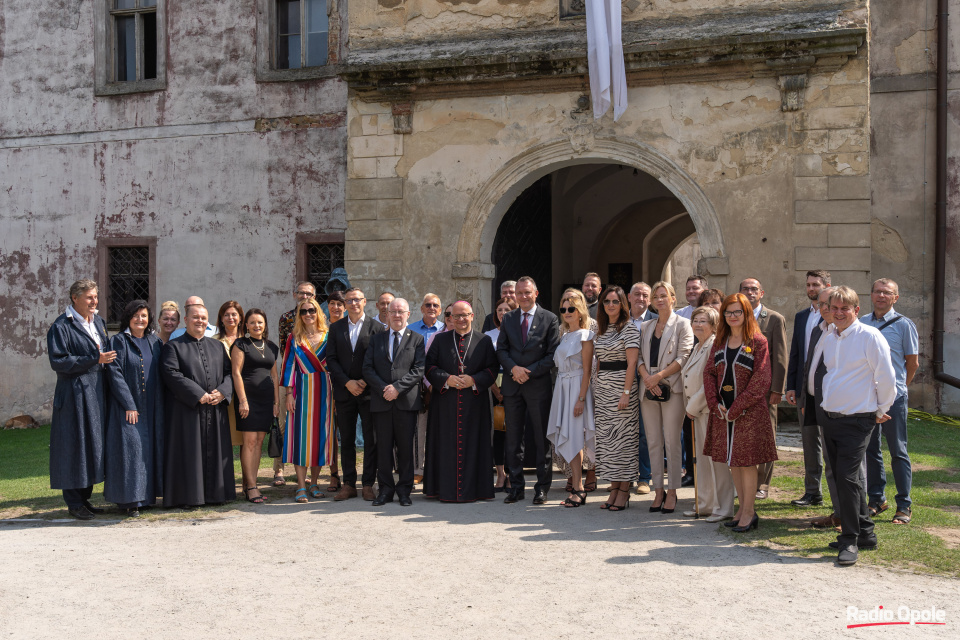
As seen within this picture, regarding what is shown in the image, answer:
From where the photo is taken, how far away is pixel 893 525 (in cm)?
625

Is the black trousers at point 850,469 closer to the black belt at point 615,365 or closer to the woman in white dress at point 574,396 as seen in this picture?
the black belt at point 615,365

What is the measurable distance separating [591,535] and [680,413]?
1262 mm

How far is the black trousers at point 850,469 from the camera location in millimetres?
5449

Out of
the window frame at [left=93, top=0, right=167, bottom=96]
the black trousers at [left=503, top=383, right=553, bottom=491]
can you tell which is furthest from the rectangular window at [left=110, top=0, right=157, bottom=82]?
the black trousers at [left=503, top=383, right=553, bottom=491]

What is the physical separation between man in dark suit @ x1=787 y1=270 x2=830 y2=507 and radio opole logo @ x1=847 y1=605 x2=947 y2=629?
7.38 ft

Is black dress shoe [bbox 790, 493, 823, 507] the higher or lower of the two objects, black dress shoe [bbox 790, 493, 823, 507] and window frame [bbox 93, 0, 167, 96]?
the lower

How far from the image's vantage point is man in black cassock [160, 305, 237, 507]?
722 centimetres

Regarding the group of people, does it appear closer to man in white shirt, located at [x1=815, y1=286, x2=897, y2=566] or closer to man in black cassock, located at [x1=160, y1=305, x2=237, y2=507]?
man in black cassock, located at [x1=160, y1=305, x2=237, y2=507]

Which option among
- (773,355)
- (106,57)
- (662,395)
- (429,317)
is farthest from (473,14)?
(106,57)

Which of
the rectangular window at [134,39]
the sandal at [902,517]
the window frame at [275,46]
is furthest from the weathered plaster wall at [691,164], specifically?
the rectangular window at [134,39]

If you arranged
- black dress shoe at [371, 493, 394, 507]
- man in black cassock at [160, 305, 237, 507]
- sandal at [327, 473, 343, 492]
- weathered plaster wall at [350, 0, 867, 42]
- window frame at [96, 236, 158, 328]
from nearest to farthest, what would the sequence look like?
man in black cassock at [160, 305, 237, 507] → black dress shoe at [371, 493, 394, 507] → sandal at [327, 473, 343, 492] → weathered plaster wall at [350, 0, 867, 42] → window frame at [96, 236, 158, 328]

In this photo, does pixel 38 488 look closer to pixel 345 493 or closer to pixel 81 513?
pixel 81 513

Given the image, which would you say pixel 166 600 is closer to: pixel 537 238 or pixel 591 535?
pixel 591 535

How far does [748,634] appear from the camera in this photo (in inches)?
169
